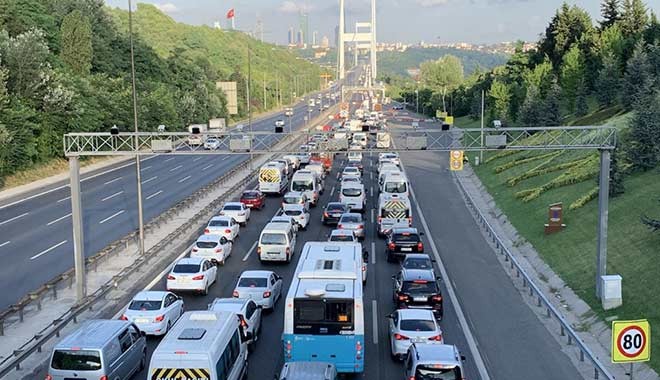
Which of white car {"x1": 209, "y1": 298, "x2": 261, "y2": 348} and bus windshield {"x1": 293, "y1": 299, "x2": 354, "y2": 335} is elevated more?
bus windshield {"x1": 293, "y1": 299, "x2": 354, "y2": 335}

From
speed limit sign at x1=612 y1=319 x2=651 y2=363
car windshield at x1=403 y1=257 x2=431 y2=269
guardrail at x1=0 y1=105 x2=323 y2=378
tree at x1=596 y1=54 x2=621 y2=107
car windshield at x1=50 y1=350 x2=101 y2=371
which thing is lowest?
guardrail at x1=0 y1=105 x2=323 y2=378

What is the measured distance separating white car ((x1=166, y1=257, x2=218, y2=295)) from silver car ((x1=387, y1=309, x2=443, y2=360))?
8.57 m

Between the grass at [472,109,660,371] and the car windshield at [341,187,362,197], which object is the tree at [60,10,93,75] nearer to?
the car windshield at [341,187,362,197]

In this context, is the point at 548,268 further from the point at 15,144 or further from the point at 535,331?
the point at 15,144

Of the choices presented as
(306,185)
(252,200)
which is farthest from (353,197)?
(252,200)

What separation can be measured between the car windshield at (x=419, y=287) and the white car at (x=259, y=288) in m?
4.34

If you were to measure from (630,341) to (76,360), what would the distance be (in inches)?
444

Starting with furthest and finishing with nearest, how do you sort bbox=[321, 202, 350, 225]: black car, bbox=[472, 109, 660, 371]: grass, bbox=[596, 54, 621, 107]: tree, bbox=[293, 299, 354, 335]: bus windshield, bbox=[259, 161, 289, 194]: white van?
bbox=[596, 54, 621, 107]: tree < bbox=[259, 161, 289, 194]: white van < bbox=[321, 202, 350, 225]: black car < bbox=[472, 109, 660, 371]: grass < bbox=[293, 299, 354, 335]: bus windshield

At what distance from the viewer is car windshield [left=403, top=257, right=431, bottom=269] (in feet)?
83.2

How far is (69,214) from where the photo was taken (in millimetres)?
42031

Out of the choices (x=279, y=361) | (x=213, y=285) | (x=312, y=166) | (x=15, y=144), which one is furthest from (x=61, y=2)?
(x=279, y=361)

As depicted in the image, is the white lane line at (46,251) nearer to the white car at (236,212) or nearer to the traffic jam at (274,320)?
the traffic jam at (274,320)

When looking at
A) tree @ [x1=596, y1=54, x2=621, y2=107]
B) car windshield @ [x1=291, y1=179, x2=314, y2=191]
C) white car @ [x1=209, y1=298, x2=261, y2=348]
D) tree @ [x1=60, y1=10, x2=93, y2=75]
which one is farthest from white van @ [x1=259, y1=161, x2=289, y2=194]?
tree @ [x1=60, y1=10, x2=93, y2=75]

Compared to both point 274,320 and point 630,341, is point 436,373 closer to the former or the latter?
point 630,341
